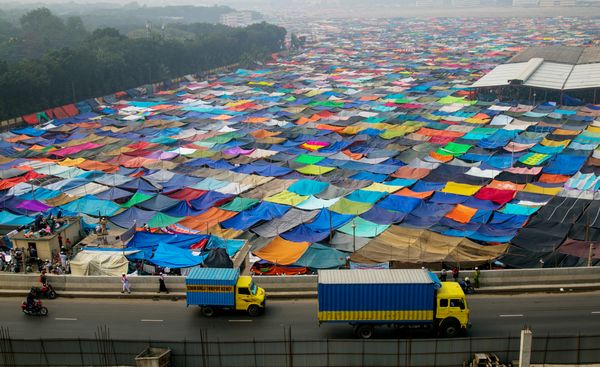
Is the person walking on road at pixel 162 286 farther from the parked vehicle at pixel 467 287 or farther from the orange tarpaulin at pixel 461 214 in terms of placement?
the orange tarpaulin at pixel 461 214

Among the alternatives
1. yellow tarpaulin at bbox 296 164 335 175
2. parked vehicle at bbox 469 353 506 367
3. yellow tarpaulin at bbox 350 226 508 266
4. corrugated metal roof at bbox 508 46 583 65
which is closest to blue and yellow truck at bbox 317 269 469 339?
parked vehicle at bbox 469 353 506 367

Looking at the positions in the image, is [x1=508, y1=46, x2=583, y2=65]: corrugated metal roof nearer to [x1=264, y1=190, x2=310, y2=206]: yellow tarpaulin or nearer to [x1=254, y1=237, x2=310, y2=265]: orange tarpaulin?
[x1=264, y1=190, x2=310, y2=206]: yellow tarpaulin

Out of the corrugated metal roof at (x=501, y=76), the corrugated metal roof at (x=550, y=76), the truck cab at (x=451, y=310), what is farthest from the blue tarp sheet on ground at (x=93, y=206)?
the corrugated metal roof at (x=550, y=76)

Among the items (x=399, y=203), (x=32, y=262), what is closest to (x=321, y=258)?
(x=399, y=203)

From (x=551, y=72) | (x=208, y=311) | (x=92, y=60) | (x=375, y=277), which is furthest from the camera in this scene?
(x=92, y=60)

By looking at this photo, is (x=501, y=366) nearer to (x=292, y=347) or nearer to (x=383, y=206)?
(x=292, y=347)

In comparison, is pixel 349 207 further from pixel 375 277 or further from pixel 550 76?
pixel 550 76

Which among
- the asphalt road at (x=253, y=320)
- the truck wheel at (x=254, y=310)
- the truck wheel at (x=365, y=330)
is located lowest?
the asphalt road at (x=253, y=320)

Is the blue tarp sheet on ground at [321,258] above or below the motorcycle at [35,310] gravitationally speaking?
below
